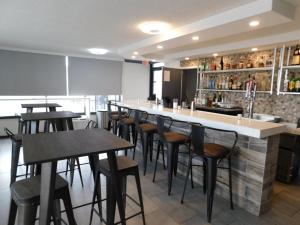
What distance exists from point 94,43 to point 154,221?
12.5 feet

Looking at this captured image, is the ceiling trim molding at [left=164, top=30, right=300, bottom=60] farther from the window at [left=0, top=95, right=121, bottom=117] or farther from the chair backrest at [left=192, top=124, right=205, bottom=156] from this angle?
the window at [left=0, top=95, right=121, bottom=117]

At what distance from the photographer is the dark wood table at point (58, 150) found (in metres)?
1.36

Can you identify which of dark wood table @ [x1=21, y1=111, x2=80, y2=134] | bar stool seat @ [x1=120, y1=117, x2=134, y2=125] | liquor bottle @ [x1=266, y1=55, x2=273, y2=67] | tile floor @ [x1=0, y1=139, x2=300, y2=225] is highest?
liquor bottle @ [x1=266, y1=55, x2=273, y2=67]

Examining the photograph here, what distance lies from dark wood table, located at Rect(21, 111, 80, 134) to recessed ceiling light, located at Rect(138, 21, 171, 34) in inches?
68.5

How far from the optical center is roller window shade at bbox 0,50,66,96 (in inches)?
208

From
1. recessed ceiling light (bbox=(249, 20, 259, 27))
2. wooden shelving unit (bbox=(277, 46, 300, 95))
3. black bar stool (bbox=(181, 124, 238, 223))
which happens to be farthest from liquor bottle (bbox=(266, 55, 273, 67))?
black bar stool (bbox=(181, 124, 238, 223))

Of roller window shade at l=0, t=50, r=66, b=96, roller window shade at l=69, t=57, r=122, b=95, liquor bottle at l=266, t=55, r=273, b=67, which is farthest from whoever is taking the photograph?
roller window shade at l=69, t=57, r=122, b=95

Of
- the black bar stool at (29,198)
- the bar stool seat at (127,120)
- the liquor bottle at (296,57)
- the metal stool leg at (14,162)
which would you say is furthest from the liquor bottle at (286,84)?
the metal stool leg at (14,162)

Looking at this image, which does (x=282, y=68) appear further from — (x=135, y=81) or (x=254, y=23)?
(x=135, y=81)

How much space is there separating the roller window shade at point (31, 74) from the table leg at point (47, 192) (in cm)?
501

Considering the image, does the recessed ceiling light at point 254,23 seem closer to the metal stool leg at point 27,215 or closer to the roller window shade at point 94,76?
the metal stool leg at point 27,215

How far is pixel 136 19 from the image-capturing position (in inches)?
116

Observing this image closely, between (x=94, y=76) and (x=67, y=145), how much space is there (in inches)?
209

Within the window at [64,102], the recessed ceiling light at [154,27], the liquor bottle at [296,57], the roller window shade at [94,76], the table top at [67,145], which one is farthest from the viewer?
the roller window shade at [94,76]
